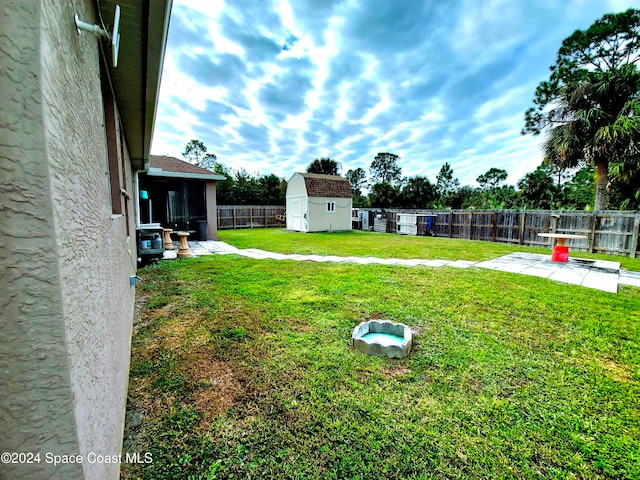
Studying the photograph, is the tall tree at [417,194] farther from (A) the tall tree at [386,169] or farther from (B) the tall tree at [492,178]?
(B) the tall tree at [492,178]

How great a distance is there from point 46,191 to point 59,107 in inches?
15.4

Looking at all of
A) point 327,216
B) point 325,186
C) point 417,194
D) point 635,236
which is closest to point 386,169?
point 417,194

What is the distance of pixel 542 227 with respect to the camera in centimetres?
1176

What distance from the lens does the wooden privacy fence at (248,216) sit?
2000 centimetres

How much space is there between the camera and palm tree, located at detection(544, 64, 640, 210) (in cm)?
1045

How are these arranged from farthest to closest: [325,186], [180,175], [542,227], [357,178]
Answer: [357,178]
[325,186]
[542,227]
[180,175]

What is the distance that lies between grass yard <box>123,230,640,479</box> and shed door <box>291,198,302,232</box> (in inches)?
553

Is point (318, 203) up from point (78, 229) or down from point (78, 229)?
up

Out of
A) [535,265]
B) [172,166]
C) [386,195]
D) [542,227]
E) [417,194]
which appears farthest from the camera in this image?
[386,195]

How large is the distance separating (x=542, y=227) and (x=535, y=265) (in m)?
5.79

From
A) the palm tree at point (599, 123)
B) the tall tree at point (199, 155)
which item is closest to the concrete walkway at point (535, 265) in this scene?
the palm tree at point (599, 123)

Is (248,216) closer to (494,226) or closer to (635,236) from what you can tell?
(494,226)

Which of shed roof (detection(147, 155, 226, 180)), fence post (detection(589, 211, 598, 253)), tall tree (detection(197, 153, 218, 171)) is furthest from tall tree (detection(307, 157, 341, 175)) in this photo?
fence post (detection(589, 211, 598, 253))

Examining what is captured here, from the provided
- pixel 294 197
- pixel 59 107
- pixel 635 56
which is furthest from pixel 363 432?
pixel 635 56
